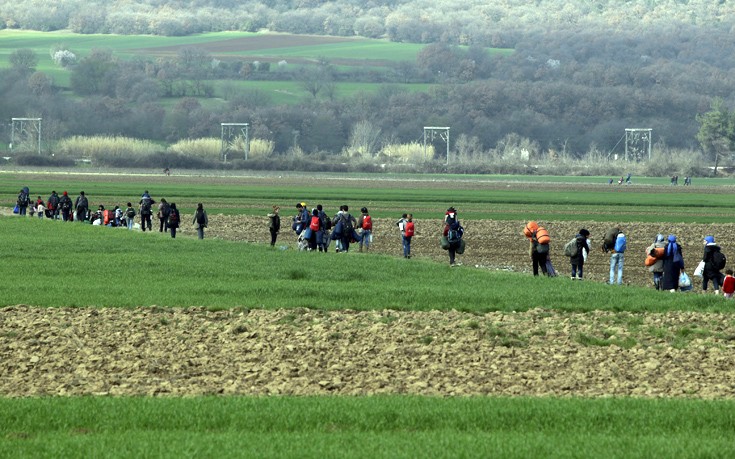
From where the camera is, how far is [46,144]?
600ft

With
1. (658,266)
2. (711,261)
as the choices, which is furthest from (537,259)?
(711,261)

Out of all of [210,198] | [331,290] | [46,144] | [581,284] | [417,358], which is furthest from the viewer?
[46,144]

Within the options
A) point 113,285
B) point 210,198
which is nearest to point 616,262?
point 113,285

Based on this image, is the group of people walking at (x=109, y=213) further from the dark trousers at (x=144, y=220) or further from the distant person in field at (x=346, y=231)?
the distant person in field at (x=346, y=231)

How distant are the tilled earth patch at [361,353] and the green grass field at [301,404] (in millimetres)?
1169

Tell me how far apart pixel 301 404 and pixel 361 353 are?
4819 mm

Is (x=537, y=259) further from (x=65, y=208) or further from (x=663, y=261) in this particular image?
(x=65, y=208)

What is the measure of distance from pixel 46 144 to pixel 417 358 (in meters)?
168

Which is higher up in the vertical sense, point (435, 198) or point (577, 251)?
point (435, 198)

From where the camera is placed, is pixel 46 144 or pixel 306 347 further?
pixel 46 144

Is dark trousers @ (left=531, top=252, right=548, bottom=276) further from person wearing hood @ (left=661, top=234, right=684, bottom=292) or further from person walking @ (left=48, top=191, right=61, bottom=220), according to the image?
person walking @ (left=48, top=191, right=61, bottom=220)

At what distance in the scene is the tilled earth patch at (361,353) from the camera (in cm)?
1872

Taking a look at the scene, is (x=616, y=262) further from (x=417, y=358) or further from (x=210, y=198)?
(x=210, y=198)

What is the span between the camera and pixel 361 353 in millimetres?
21594
